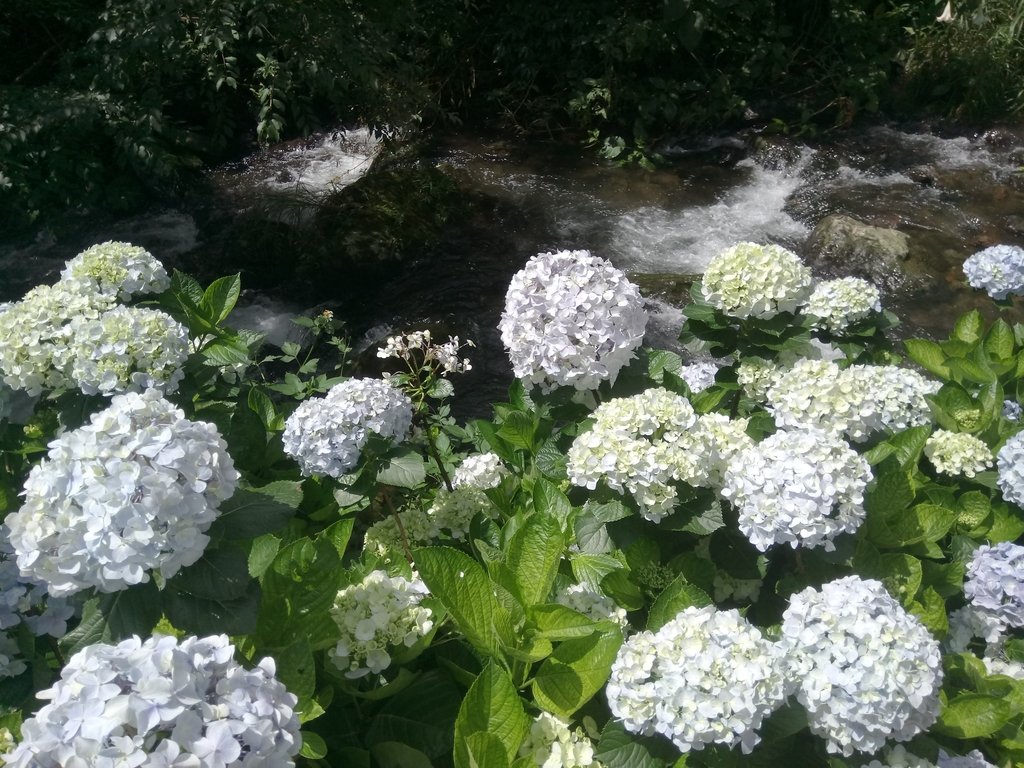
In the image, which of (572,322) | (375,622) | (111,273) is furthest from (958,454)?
(111,273)

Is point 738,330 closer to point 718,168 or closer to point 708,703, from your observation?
point 708,703

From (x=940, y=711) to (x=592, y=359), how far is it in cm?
92

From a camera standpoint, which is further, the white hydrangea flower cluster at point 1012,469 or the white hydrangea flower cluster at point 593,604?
the white hydrangea flower cluster at point 1012,469

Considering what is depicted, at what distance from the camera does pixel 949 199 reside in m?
6.17

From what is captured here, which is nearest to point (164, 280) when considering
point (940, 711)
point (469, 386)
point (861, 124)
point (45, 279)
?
point (940, 711)

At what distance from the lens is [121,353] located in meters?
1.58

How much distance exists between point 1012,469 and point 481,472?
51.6 inches

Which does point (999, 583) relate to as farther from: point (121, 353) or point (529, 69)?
point (529, 69)

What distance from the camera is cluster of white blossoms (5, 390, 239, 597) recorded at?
1139 mm

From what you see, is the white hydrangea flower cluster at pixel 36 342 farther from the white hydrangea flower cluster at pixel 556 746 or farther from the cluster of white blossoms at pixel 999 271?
the cluster of white blossoms at pixel 999 271

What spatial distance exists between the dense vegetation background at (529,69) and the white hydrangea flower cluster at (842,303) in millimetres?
3814

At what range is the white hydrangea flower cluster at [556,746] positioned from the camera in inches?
52.6

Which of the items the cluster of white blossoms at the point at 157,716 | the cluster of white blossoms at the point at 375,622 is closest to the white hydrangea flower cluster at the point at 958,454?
the cluster of white blossoms at the point at 375,622

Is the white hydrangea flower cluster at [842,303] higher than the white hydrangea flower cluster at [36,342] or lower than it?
lower
